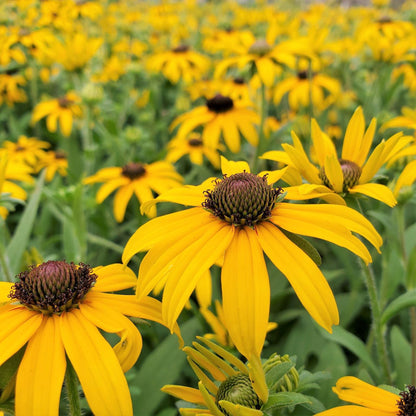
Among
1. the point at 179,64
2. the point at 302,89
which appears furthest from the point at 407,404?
the point at 179,64

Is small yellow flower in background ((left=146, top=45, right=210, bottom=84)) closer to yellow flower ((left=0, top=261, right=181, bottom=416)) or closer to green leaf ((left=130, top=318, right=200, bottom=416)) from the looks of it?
green leaf ((left=130, top=318, right=200, bottom=416))

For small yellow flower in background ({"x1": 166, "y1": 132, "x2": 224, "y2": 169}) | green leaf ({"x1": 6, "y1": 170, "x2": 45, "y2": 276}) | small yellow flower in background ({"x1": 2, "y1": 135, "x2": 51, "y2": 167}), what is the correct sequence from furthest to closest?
small yellow flower in background ({"x1": 2, "y1": 135, "x2": 51, "y2": 167}) → small yellow flower in background ({"x1": 166, "y1": 132, "x2": 224, "y2": 169}) → green leaf ({"x1": 6, "y1": 170, "x2": 45, "y2": 276})

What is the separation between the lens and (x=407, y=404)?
2.60ft

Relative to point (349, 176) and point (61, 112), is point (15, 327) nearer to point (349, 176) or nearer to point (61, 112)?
point (349, 176)

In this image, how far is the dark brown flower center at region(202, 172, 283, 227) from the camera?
94 cm

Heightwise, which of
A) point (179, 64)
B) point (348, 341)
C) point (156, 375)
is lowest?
point (156, 375)

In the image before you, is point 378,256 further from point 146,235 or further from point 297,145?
point 146,235

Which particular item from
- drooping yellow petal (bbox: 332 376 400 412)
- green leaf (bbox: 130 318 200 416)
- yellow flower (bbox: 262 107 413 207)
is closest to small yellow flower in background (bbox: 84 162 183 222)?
green leaf (bbox: 130 318 200 416)

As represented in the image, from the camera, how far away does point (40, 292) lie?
0.90 m

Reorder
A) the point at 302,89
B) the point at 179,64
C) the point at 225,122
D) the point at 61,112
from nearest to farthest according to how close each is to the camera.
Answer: the point at 225,122
the point at 302,89
the point at 61,112
the point at 179,64

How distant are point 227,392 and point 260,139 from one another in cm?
154

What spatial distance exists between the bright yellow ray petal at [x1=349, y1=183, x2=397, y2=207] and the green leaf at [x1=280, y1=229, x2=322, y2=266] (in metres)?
0.17

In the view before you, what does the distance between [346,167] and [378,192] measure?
13cm

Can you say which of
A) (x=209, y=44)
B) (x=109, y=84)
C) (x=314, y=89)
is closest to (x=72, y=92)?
(x=109, y=84)
